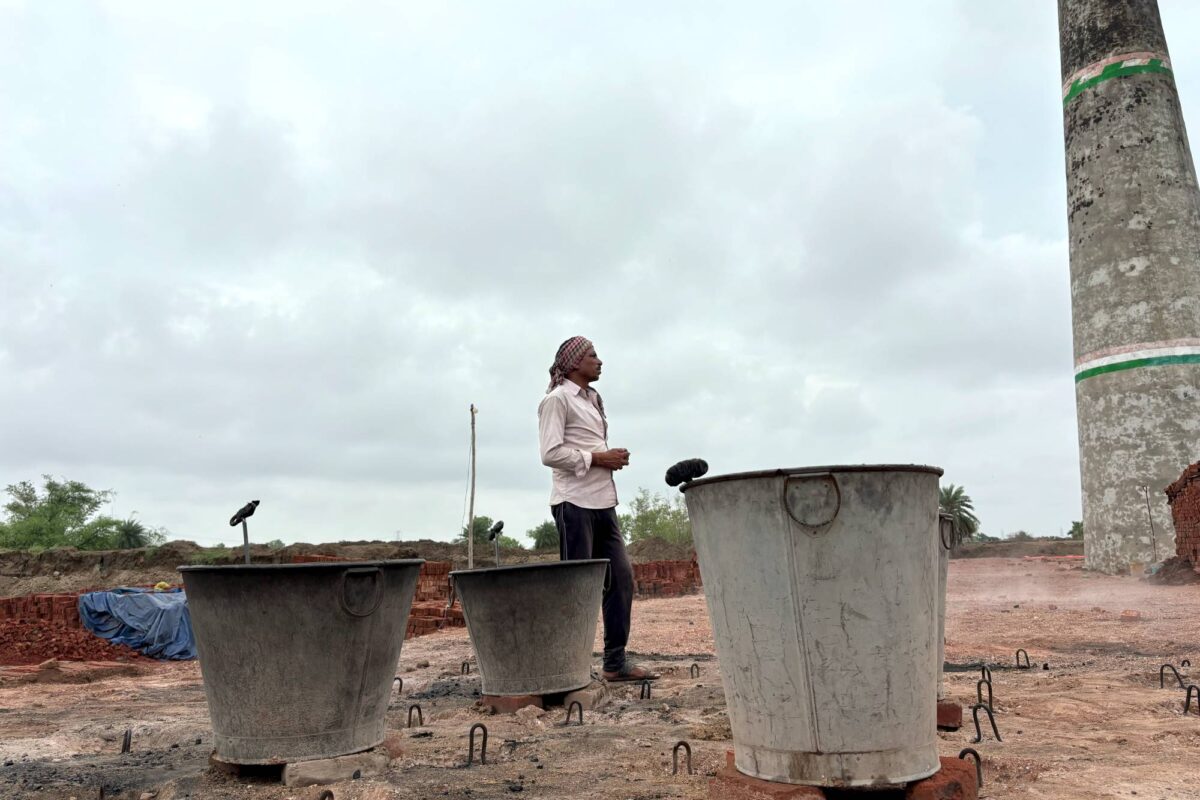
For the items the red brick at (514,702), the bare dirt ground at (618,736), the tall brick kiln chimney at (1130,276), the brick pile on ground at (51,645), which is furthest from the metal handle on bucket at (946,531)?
the tall brick kiln chimney at (1130,276)

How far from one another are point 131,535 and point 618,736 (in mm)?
50708

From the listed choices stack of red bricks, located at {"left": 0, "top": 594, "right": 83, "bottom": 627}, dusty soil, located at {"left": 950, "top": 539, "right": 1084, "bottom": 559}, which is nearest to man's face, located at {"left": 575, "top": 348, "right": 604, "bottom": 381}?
stack of red bricks, located at {"left": 0, "top": 594, "right": 83, "bottom": 627}

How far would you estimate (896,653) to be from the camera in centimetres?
204

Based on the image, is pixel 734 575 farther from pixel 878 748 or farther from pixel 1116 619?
pixel 1116 619

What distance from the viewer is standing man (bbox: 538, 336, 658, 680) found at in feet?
13.8

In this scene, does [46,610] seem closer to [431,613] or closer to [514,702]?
[431,613]

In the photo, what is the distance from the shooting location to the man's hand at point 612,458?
13.8 ft

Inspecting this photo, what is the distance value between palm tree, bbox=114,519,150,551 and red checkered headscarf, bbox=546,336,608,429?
4446 cm

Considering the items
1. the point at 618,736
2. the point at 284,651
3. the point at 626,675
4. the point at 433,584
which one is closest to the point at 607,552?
the point at 626,675

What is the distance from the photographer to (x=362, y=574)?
2.71 metres

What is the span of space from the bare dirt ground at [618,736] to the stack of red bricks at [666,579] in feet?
36.0

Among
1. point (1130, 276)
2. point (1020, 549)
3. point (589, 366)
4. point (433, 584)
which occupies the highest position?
point (1130, 276)

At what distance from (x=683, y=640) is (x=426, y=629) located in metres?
3.55

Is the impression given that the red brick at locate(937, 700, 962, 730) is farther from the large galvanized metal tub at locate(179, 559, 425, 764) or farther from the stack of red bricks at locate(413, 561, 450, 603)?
the stack of red bricks at locate(413, 561, 450, 603)
